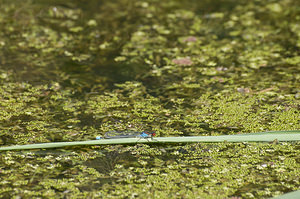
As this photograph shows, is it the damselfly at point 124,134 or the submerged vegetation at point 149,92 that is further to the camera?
the damselfly at point 124,134

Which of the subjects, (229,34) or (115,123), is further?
(229,34)

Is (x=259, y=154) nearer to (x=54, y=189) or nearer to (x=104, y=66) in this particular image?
(x=54, y=189)

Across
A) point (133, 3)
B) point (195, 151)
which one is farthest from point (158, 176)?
point (133, 3)

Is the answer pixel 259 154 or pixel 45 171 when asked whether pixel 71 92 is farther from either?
pixel 259 154

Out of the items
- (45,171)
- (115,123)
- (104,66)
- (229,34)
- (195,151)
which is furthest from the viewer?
(229,34)

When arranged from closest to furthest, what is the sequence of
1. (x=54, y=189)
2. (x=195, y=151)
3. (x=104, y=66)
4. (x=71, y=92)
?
(x=54, y=189), (x=195, y=151), (x=71, y=92), (x=104, y=66)

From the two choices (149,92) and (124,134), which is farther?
(149,92)

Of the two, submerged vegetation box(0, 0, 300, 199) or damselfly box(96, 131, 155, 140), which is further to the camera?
damselfly box(96, 131, 155, 140)
